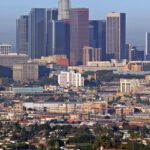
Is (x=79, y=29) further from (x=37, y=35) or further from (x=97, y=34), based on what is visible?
(x=97, y=34)

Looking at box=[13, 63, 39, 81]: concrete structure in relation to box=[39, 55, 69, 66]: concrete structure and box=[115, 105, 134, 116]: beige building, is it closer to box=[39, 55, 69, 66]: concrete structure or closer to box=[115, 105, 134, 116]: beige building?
box=[39, 55, 69, 66]: concrete structure

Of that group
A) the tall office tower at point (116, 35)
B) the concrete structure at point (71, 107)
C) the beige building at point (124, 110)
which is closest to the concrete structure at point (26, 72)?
the tall office tower at point (116, 35)

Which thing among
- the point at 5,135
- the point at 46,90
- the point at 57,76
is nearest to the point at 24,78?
the point at 57,76

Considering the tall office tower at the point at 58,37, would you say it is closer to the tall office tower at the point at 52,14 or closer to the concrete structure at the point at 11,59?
the tall office tower at the point at 52,14

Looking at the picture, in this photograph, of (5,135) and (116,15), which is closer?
(5,135)

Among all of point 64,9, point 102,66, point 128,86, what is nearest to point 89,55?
point 102,66

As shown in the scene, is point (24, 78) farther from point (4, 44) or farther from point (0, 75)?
point (4, 44)
